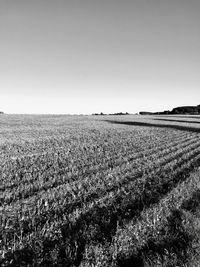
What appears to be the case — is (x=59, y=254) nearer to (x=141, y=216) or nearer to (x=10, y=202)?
(x=141, y=216)

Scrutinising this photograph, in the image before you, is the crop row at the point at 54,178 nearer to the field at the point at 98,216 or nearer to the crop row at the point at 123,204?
the field at the point at 98,216

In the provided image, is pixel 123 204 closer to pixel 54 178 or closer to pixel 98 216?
pixel 98 216

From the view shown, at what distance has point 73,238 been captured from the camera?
486 cm

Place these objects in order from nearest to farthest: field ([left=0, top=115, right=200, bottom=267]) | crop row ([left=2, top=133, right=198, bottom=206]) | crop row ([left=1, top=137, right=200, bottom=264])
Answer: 1. field ([left=0, top=115, right=200, bottom=267])
2. crop row ([left=1, top=137, right=200, bottom=264])
3. crop row ([left=2, top=133, right=198, bottom=206])

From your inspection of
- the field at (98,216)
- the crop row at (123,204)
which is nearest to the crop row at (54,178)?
the field at (98,216)

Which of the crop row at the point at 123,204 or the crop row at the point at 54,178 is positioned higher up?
the crop row at the point at 54,178

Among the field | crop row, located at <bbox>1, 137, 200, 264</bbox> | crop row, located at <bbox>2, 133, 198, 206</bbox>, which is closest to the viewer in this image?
the field

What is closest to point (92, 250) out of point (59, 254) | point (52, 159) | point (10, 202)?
point (59, 254)

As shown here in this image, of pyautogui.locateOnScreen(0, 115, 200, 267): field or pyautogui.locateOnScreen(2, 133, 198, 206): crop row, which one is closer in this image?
pyautogui.locateOnScreen(0, 115, 200, 267): field

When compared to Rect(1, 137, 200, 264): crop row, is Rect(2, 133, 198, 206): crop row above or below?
above

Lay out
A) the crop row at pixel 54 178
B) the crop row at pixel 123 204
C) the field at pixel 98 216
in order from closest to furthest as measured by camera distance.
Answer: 1. the field at pixel 98 216
2. the crop row at pixel 123 204
3. the crop row at pixel 54 178

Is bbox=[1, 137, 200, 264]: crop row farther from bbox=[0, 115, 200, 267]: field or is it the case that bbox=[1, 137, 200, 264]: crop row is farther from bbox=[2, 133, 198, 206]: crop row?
bbox=[2, 133, 198, 206]: crop row

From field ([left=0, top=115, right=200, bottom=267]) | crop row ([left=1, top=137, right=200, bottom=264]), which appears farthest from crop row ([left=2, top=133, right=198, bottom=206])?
crop row ([left=1, top=137, right=200, bottom=264])

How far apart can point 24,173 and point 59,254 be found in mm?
5957
